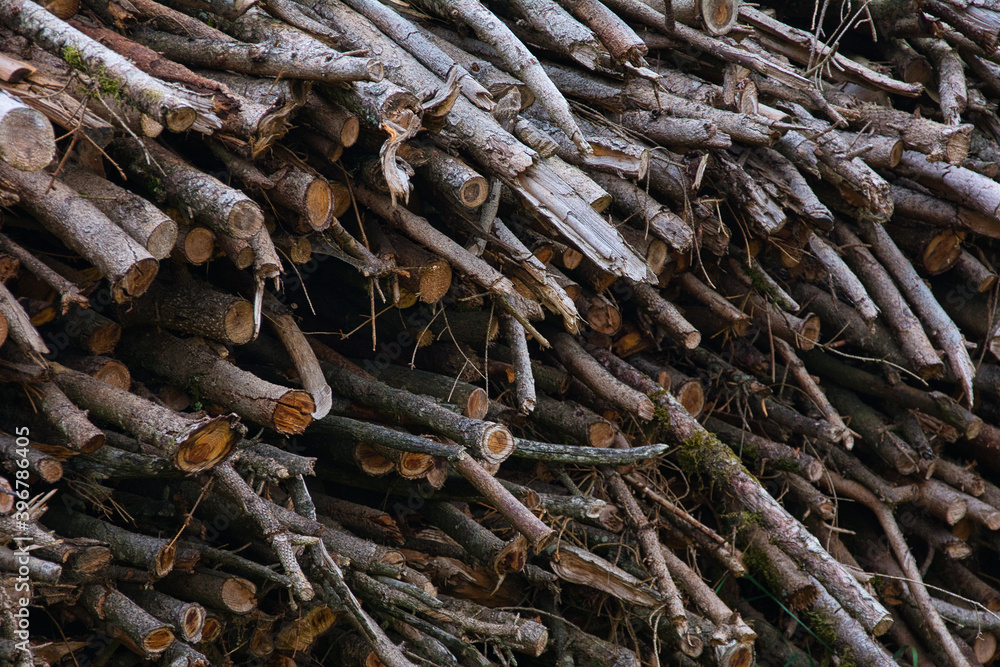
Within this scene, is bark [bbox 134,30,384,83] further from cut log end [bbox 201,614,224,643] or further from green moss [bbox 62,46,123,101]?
cut log end [bbox 201,614,224,643]

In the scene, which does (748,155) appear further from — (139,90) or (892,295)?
(139,90)

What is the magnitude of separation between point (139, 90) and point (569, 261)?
1786 millimetres

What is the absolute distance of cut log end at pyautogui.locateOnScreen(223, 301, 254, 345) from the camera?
98.2 inches

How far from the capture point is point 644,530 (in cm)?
309

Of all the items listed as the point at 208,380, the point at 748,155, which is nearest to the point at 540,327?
the point at 748,155

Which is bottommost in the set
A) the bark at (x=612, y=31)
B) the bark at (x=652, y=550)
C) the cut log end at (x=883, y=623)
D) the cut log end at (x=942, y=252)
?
the bark at (x=652, y=550)

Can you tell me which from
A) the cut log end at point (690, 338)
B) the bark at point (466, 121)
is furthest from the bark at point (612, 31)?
the cut log end at point (690, 338)

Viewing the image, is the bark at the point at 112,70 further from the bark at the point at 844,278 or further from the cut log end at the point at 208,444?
the bark at the point at 844,278

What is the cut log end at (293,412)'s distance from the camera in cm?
240

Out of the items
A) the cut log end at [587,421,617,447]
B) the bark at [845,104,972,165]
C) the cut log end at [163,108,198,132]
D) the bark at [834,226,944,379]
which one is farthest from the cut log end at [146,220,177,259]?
the bark at [845,104,972,165]

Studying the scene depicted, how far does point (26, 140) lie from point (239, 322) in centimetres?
82

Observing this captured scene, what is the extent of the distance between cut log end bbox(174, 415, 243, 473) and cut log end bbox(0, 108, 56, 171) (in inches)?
31.8

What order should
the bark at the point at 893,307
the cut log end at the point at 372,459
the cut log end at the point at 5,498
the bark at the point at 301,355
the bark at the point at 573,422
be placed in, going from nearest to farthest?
the cut log end at the point at 5,498 → the bark at the point at 301,355 → the cut log end at the point at 372,459 → the bark at the point at 573,422 → the bark at the point at 893,307

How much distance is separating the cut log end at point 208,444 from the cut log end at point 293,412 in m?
0.22
